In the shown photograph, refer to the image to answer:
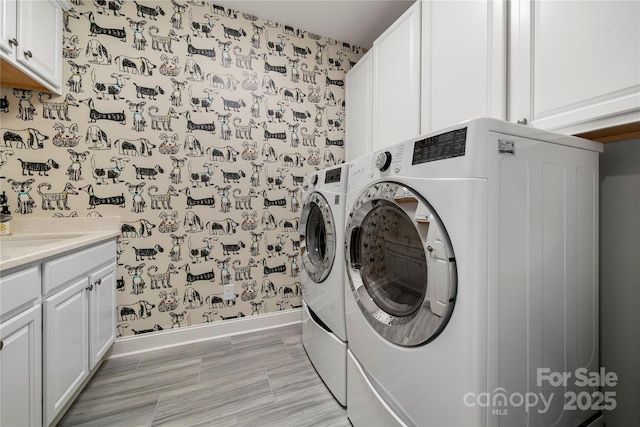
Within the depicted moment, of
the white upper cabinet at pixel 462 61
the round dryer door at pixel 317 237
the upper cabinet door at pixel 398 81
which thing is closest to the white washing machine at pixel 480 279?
the round dryer door at pixel 317 237

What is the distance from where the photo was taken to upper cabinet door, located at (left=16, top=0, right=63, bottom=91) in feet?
4.77

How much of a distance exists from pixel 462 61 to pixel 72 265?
7.45 ft

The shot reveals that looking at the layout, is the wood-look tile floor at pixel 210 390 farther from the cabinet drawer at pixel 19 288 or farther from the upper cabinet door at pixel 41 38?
the upper cabinet door at pixel 41 38

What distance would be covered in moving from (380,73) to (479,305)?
74.0 inches

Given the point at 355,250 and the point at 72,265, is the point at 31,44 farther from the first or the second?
the point at 355,250

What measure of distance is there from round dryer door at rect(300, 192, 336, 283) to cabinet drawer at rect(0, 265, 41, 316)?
50.5 inches

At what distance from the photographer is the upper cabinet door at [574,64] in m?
0.87

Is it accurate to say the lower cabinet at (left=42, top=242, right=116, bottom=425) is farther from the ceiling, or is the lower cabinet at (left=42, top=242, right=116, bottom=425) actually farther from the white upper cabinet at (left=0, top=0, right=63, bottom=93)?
the ceiling

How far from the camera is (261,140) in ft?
7.66

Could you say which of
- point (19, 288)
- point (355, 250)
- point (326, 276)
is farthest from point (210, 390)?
point (355, 250)

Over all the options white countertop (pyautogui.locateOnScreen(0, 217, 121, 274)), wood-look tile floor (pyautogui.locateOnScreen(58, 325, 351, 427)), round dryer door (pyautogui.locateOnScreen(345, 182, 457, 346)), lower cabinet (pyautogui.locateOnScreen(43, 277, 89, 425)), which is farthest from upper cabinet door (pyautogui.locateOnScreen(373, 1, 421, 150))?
lower cabinet (pyautogui.locateOnScreen(43, 277, 89, 425))

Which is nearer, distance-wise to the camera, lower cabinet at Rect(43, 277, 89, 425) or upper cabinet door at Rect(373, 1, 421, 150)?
lower cabinet at Rect(43, 277, 89, 425)

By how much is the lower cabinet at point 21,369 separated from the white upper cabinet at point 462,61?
212 cm

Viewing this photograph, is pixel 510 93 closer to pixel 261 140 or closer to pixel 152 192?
pixel 261 140
